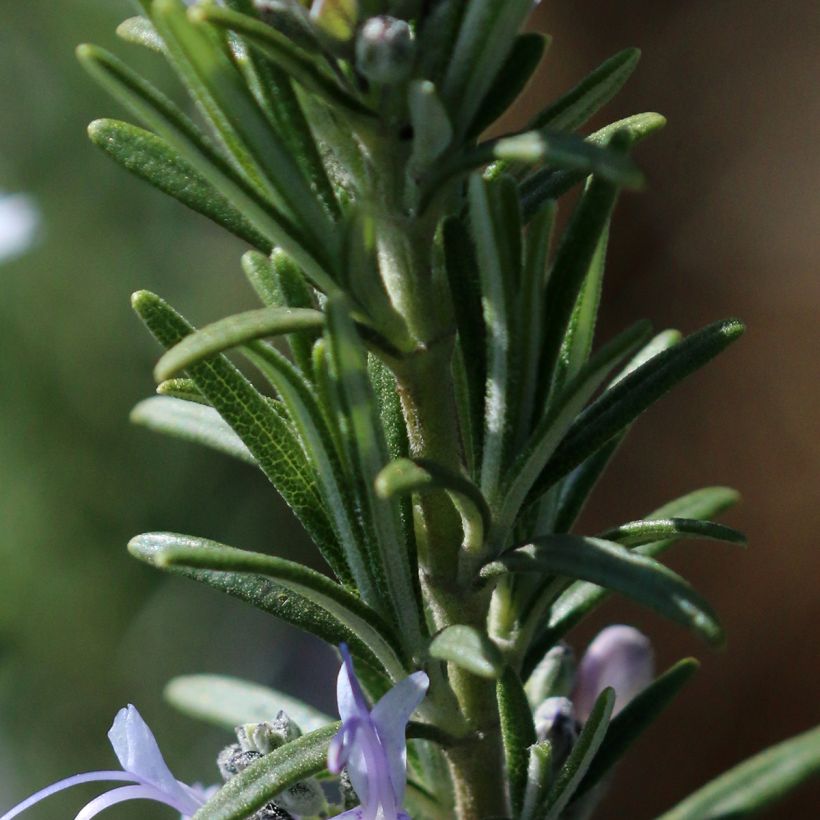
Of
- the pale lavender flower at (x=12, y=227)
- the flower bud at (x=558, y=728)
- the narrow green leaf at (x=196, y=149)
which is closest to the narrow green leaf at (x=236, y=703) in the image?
the flower bud at (x=558, y=728)

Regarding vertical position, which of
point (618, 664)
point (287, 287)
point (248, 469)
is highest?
point (287, 287)

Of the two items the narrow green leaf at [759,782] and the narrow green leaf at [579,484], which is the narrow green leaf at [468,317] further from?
the narrow green leaf at [759,782]

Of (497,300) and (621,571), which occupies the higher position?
(497,300)

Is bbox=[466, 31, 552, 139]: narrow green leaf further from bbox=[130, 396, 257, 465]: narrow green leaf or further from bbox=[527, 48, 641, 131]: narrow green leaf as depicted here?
bbox=[130, 396, 257, 465]: narrow green leaf

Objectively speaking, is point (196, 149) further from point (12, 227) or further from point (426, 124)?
point (12, 227)

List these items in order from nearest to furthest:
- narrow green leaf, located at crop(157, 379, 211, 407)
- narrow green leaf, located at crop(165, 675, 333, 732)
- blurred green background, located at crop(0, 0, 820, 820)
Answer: narrow green leaf, located at crop(157, 379, 211, 407), narrow green leaf, located at crop(165, 675, 333, 732), blurred green background, located at crop(0, 0, 820, 820)

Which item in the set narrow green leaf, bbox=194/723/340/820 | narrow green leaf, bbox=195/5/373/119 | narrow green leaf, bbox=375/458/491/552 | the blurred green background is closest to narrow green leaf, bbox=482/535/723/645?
narrow green leaf, bbox=375/458/491/552

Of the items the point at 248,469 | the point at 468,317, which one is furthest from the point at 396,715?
the point at 248,469
